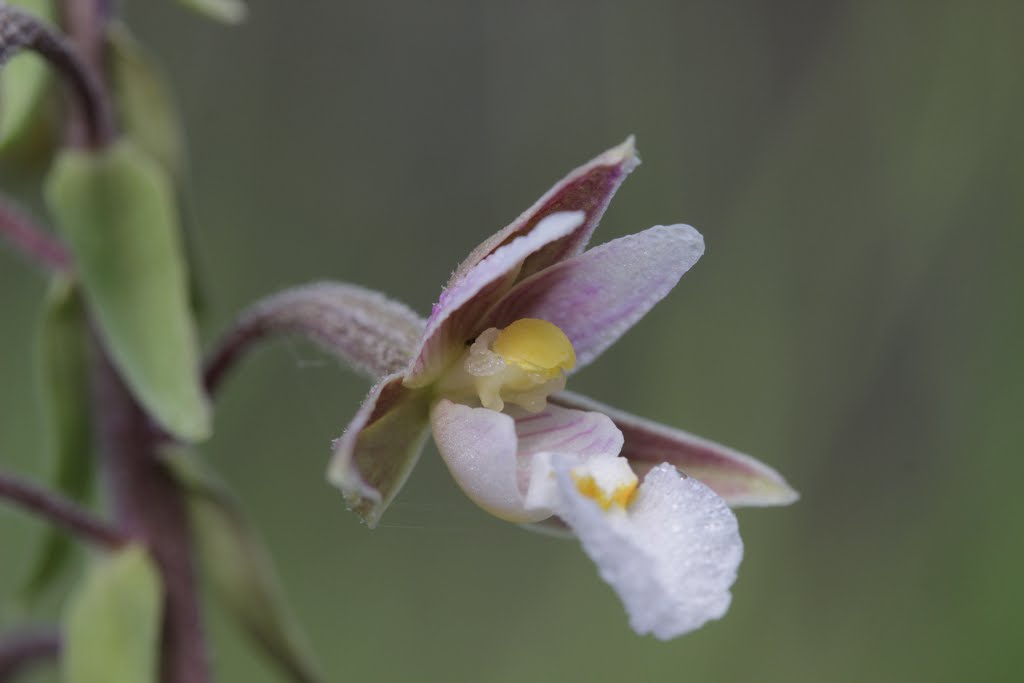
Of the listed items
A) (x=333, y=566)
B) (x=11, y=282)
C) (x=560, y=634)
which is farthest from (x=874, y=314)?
(x=11, y=282)

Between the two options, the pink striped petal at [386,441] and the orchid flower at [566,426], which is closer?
the orchid flower at [566,426]

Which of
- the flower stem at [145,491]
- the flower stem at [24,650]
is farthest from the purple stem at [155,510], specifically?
the flower stem at [24,650]

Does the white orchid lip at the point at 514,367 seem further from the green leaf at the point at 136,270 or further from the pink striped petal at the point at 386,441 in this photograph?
the green leaf at the point at 136,270

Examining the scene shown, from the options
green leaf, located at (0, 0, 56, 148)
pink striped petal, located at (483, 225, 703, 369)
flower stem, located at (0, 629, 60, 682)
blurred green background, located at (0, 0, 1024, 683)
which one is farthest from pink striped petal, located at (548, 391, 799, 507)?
blurred green background, located at (0, 0, 1024, 683)

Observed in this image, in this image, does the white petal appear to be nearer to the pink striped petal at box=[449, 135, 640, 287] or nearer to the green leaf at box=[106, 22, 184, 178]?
the pink striped petal at box=[449, 135, 640, 287]

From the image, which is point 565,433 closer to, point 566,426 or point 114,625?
point 566,426

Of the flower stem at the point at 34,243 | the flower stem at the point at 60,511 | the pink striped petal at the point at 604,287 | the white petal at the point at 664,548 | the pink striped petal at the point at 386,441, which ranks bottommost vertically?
the flower stem at the point at 60,511

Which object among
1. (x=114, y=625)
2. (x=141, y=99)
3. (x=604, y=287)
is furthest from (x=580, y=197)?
(x=114, y=625)
